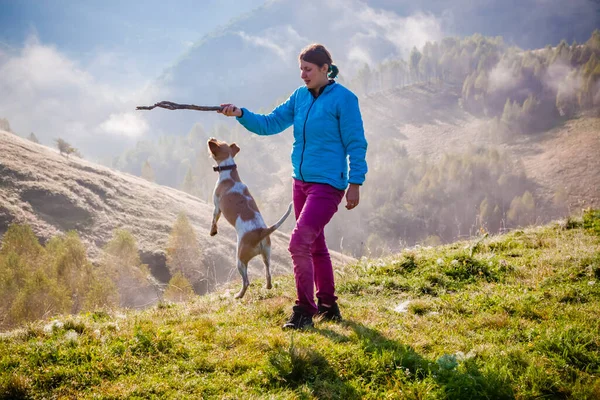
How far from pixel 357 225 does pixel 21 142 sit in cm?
9039

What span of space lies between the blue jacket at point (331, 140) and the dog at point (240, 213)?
Answer: 111 cm

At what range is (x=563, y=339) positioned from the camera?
399 cm

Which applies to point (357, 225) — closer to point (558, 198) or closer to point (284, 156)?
point (558, 198)

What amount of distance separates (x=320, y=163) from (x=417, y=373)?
2.80 metres

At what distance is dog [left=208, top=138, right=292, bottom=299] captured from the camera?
6375 mm

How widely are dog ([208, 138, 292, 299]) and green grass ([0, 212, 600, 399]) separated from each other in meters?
0.78

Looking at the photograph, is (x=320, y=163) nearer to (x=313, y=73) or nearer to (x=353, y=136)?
(x=353, y=136)

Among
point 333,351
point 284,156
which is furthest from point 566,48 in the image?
point 333,351

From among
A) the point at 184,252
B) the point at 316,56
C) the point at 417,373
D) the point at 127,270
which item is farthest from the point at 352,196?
the point at 127,270

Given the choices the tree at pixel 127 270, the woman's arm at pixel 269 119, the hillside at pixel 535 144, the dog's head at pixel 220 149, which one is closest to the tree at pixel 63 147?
the tree at pixel 127 270

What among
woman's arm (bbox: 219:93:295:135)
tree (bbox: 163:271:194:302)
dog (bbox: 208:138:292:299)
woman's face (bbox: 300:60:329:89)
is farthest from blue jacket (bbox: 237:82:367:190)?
tree (bbox: 163:271:194:302)

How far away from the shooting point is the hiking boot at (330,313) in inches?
215

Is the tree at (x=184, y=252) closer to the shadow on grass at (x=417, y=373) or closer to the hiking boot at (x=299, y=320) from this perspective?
the hiking boot at (x=299, y=320)

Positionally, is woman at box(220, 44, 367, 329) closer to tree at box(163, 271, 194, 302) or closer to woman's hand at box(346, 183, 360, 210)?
woman's hand at box(346, 183, 360, 210)
